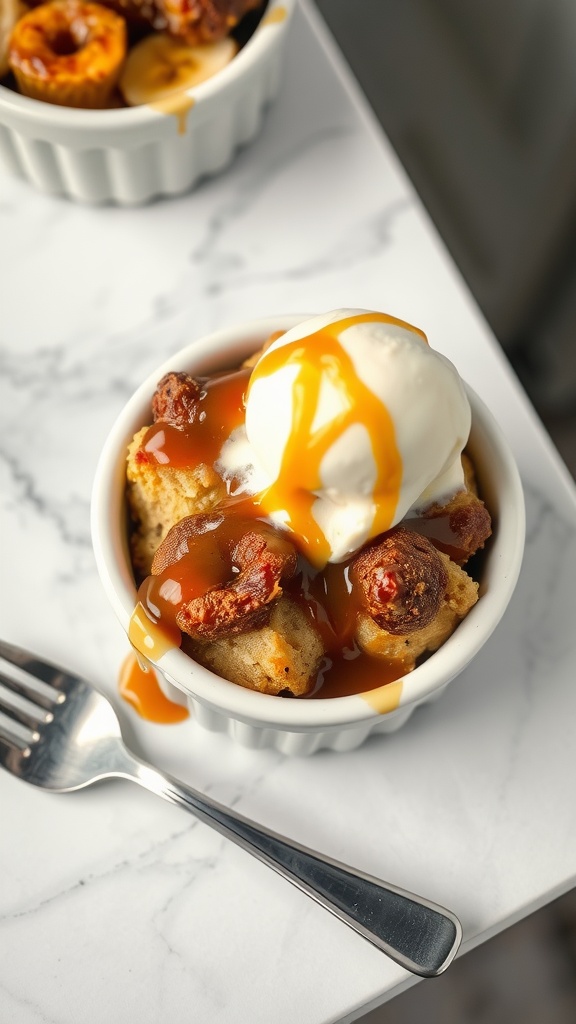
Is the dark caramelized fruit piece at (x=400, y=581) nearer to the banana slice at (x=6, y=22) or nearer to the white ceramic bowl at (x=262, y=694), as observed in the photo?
the white ceramic bowl at (x=262, y=694)

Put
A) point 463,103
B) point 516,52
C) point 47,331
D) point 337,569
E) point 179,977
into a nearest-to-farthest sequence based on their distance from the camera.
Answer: point 337,569, point 179,977, point 47,331, point 516,52, point 463,103

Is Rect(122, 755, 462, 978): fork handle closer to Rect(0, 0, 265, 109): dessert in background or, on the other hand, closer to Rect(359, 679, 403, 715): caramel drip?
Rect(359, 679, 403, 715): caramel drip

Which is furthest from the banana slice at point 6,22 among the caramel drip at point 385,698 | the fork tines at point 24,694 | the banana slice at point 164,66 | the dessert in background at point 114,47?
the caramel drip at point 385,698

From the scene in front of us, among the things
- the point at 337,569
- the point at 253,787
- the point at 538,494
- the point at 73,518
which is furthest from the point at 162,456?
the point at 538,494

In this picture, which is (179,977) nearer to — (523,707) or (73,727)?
(73,727)

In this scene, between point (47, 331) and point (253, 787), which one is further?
point (47, 331)

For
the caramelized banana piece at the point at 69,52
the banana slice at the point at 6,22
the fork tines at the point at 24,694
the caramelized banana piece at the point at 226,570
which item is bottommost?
the fork tines at the point at 24,694

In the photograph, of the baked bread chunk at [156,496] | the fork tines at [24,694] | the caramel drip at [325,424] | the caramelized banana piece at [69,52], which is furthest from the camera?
the caramelized banana piece at [69,52]
